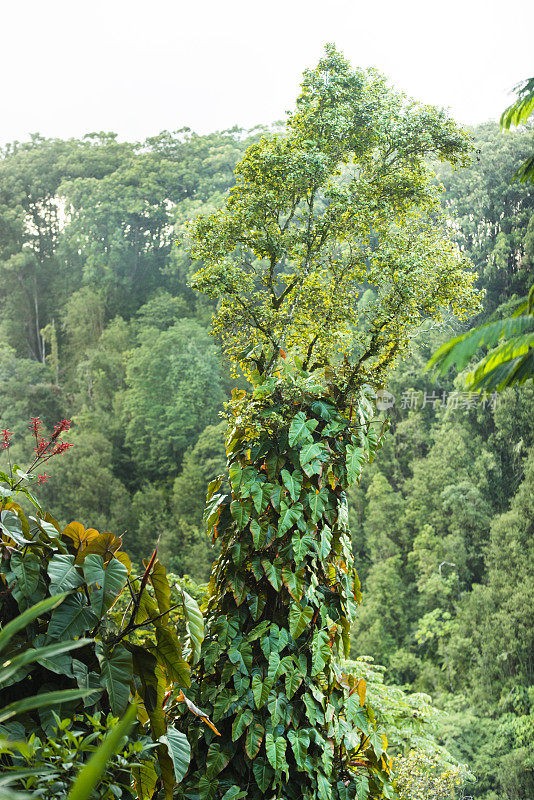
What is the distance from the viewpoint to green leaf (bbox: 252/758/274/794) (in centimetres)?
177

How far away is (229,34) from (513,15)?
732 cm

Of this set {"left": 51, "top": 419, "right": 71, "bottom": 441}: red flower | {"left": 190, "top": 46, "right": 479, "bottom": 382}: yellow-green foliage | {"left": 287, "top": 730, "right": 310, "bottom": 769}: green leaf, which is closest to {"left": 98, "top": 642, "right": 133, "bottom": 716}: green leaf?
{"left": 51, "top": 419, "right": 71, "bottom": 441}: red flower

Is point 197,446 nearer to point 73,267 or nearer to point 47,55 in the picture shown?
point 73,267

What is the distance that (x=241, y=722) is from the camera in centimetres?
179

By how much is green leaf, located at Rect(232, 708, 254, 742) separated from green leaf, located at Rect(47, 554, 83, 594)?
85 cm

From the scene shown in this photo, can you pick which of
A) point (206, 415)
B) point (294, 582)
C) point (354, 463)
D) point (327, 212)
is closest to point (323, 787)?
point (294, 582)

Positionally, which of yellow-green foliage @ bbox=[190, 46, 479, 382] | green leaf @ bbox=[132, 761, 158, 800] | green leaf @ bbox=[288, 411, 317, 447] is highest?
yellow-green foliage @ bbox=[190, 46, 479, 382]

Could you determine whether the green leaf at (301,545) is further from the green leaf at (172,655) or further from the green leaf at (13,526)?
the green leaf at (13,526)

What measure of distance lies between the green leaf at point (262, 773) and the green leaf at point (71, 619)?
88cm

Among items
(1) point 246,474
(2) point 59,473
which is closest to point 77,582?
(1) point 246,474

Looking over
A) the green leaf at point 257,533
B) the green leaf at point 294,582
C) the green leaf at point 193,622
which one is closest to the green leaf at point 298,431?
the green leaf at point 257,533

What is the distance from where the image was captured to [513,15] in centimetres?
1430

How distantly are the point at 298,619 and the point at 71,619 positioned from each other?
0.87m

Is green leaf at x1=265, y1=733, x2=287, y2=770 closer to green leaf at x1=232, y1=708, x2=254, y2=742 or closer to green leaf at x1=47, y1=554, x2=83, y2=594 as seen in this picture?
green leaf at x1=232, y1=708, x2=254, y2=742
